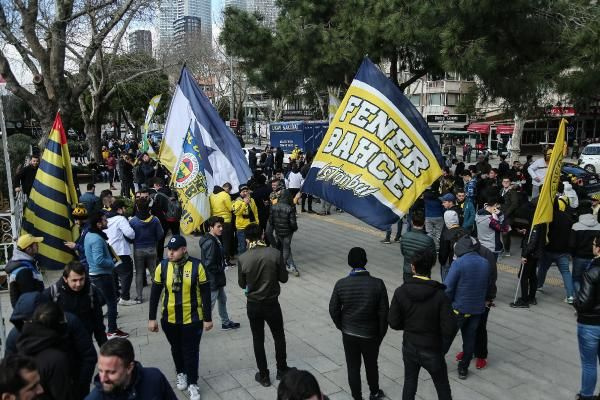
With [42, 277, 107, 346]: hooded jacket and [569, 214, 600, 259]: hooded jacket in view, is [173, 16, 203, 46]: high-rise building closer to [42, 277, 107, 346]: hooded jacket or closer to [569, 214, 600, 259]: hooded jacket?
[569, 214, 600, 259]: hooded jacket

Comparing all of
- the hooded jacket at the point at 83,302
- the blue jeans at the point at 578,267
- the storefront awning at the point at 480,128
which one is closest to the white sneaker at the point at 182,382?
the hooded jacket at the point at 83,302

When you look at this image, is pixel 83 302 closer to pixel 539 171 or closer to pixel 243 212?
pixel 243 212

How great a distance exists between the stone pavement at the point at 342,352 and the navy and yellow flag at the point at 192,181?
141 centimetres

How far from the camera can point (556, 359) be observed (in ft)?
20.1

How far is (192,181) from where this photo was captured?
26.9ft

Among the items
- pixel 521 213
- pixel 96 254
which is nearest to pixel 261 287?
pixel 96 254

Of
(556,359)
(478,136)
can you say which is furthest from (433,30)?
(478,136)

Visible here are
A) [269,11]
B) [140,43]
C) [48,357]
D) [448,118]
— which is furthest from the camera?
[448,118]

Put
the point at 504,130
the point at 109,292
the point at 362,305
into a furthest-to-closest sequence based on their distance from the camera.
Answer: the point at 504,130 → the point at 109,292 → the point at 362,305

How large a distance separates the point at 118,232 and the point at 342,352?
3.62 metres

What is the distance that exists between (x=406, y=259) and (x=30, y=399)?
15.1 ft

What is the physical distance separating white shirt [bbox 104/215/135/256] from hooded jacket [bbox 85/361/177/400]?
4.71m

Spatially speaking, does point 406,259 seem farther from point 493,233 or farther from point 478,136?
point 478,136

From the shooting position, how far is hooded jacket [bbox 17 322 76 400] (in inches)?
134
